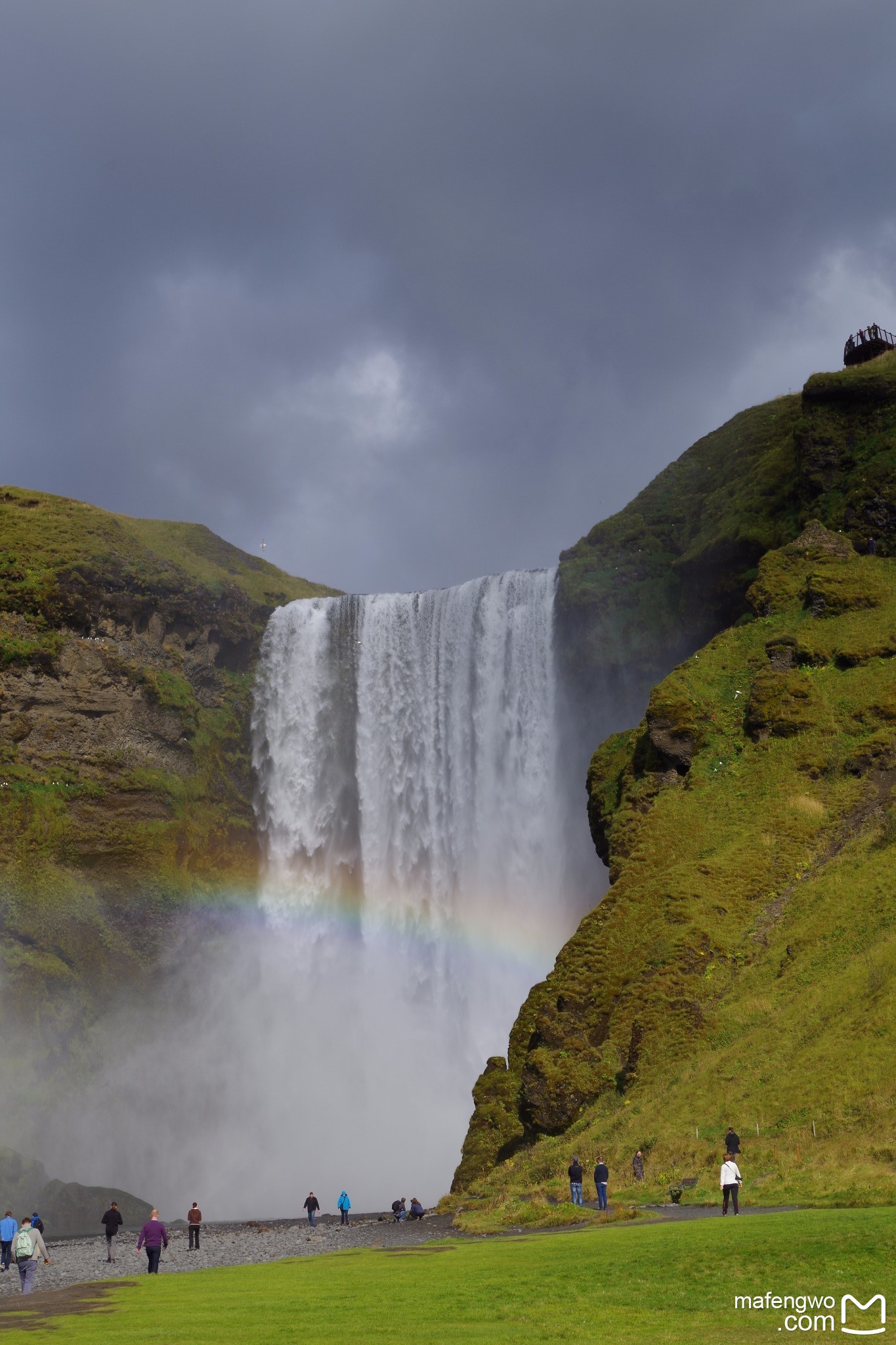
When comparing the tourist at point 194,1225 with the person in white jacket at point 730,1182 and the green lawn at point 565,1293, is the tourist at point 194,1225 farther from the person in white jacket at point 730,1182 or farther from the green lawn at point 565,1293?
the person in white jacket at point 730,1182

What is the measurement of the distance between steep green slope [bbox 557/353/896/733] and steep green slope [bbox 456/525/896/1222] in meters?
4.16

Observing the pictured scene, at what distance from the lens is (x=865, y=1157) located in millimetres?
21891

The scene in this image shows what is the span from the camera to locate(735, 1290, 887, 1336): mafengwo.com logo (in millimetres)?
11797

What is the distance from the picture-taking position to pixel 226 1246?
1330 inches

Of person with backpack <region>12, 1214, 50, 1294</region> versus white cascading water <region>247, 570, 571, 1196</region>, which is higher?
white cascading water <region>247, 570, 571, 1196</region>

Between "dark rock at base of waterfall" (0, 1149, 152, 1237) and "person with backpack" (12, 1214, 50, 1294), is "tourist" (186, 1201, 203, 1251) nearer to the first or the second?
"person with backpack" (12, 1214, 50, 1294)

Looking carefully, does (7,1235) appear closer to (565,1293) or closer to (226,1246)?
(226,1246)

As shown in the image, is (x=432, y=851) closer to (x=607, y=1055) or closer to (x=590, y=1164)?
(x=607, y=1055)

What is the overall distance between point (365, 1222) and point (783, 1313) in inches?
1199

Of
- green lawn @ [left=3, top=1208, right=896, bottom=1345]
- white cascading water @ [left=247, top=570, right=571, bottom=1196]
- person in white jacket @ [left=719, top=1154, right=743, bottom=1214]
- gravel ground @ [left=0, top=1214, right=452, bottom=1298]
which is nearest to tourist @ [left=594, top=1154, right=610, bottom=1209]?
person in white jacket @ [left=719, top=1154, right=743, bottom=1214]

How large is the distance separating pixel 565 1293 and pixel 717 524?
156 feet

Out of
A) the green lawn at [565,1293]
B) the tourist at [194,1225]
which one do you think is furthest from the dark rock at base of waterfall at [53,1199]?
the green lawn at [565,1293]

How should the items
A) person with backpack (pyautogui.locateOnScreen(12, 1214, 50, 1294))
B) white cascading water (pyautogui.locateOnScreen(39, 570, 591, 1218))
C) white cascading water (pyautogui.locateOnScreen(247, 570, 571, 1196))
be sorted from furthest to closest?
white cascading water (pyautogui.locateOnScreen(247, 570, 571, 1196)) → white cascading water (pyautogui.locateOnScreen(39, 570, 591, 1218)) → person with backpack (pyautogui.locateOnScreen(12, 1214, 50, 1294))

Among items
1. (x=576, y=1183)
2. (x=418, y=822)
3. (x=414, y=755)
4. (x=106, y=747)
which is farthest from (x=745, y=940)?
(x=106, y=747)
